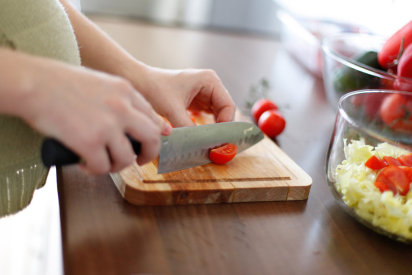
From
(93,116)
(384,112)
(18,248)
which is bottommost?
(18,248)

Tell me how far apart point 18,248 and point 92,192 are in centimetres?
121

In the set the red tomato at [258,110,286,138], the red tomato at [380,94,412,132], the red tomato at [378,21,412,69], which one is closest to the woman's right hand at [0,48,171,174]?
the red tomato at [258,110,286,138]

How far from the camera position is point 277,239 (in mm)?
738

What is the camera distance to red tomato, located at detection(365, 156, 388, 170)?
781mm

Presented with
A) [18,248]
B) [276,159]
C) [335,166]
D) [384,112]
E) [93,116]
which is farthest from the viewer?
[18,248]

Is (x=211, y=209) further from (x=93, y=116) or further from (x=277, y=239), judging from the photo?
(x=93, y=116)

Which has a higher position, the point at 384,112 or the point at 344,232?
the point at 384,112

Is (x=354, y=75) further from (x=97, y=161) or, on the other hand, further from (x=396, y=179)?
(x=97, y=161)

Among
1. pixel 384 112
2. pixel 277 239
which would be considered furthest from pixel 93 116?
pixel 384 112

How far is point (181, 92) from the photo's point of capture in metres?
0.97

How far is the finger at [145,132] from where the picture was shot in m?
0.57

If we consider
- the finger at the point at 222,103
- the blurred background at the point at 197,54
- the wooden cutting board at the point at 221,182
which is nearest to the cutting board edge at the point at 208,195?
the wooden cutting board at the point at 221,182

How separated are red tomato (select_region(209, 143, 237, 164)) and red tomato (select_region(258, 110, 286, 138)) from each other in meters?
0.20

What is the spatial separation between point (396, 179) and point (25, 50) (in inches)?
23.1
